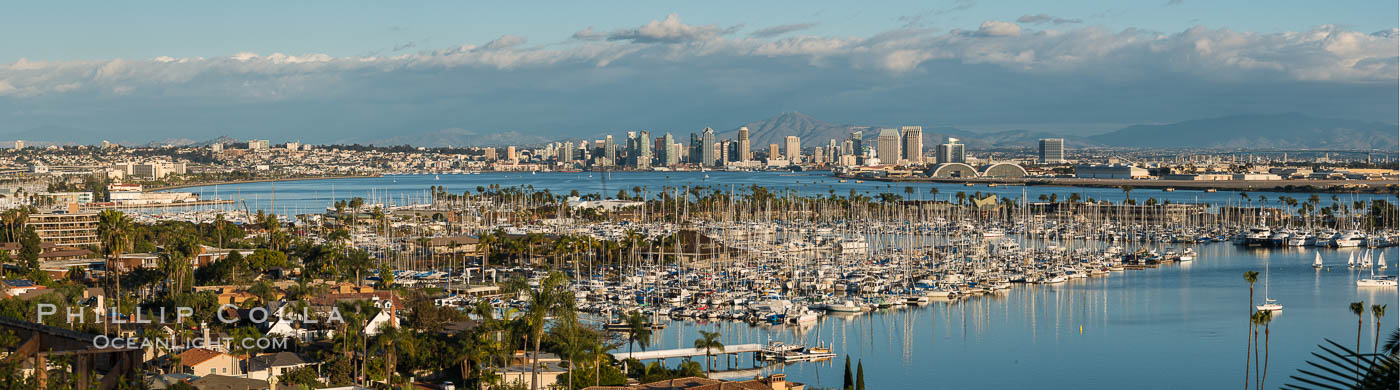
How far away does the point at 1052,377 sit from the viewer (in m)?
25.2

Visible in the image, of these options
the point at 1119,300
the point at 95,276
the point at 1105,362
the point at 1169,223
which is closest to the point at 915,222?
the point at 1169,223

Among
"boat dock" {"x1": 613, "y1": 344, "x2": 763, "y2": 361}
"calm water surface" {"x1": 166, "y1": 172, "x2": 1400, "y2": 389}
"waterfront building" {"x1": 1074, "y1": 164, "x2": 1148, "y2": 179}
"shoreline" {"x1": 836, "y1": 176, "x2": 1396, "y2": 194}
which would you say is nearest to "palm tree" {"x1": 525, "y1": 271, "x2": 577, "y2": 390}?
"boat dock" {"x1": 613, "y1": 344, "x2": 763, "y2": 361}

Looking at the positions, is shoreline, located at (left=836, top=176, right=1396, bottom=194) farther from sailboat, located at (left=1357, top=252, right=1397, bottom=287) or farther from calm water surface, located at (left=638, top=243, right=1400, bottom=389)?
calm water surface, located at (left=638, top=243, right=1400, bottom=389)

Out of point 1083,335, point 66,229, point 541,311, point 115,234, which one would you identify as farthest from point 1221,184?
point 541,311

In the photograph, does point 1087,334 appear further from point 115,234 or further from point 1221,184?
point 1221,184

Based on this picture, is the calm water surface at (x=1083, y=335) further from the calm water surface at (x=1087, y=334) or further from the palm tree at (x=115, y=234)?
the palm tree at (x=115, y=234)

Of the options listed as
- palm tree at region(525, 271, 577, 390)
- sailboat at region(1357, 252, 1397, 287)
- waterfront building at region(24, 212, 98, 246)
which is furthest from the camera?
waterfront building at region(24, 212, 98, 246)

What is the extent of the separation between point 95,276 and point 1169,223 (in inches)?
2051

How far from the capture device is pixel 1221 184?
124m

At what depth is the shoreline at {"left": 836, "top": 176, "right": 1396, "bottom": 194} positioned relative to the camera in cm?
10738

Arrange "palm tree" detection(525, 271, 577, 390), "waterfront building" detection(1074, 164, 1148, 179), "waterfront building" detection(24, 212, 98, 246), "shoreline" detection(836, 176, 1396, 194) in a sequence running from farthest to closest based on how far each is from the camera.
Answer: "waterfront building" detection(1074, 164, 1148, 179) < "shoreline" detection(836, 176, 1396, 194) < "waterfront building" detection(24, 212, 98, 246) < "palm tree" detection(525, 271, 577, 390)

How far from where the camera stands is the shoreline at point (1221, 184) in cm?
10738

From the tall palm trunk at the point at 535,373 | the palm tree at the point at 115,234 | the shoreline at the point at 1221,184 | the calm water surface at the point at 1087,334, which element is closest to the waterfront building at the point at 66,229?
the palm tree at the point at 115,234

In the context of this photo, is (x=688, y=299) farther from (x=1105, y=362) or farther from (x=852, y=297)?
(x=1105, y=362)
